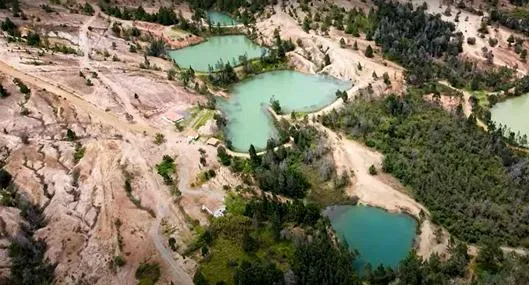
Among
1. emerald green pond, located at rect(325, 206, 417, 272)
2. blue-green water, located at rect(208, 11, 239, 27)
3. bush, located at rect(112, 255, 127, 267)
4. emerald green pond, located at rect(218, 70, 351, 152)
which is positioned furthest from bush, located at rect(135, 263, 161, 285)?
blue-green water, located at rect(208, 11, 239, 27)

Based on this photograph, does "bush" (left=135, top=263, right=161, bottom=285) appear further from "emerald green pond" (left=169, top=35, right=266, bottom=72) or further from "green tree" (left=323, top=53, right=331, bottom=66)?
"green tree" (left=323, top=53, right=331, bottom=66)

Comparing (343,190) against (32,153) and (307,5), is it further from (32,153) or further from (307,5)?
(307,5)

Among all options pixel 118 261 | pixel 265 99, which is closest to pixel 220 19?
pixel 265 99

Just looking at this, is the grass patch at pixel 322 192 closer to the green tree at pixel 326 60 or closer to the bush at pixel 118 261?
the bush at pixel 118 261

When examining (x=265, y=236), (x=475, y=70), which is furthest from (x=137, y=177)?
(x=475, y=70)

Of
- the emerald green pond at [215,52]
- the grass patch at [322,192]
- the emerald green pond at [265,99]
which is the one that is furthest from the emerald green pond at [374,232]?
the emerald green pond at [215,52]

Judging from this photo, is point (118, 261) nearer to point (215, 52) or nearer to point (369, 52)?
point (215, 52)
